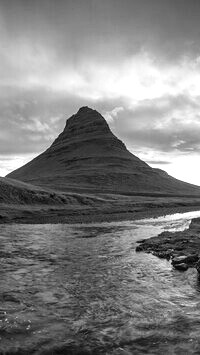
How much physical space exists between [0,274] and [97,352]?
12722 mm

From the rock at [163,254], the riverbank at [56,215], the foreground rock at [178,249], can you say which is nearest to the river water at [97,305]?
the rock at [163,254]

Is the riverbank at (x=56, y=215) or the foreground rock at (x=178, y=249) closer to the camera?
the foreground rock at (x=178, y=249)

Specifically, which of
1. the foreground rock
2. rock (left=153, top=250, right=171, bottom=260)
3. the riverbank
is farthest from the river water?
the riverbank

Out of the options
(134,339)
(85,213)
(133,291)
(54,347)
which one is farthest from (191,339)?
(85,213)

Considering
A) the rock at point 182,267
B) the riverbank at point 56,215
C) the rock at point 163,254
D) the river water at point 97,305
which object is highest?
the riverbank at point 56,215

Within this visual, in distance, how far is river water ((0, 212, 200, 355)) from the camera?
12773 mm

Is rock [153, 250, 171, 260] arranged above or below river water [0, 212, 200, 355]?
above

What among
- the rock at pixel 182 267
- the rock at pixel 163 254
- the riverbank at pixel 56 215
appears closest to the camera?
the rock at pixel 182 267

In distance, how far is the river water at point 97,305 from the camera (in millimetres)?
12773

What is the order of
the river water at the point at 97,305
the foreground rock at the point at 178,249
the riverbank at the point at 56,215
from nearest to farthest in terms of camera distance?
the river water at the point at 97,305 → the foreground rock at the point at 178,249 → the riverbank at the point at 56,215

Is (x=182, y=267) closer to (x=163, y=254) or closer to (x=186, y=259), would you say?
(x=186, y=259)

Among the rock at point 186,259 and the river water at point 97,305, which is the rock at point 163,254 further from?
the rock at point 186,259

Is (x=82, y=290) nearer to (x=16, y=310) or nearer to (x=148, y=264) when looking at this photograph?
(x=16, y=310)

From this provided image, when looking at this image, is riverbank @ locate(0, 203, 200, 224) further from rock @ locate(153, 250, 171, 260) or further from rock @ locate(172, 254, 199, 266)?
rock @ locate(172, 254, 199, 266)
